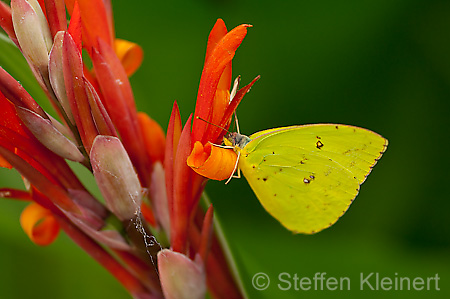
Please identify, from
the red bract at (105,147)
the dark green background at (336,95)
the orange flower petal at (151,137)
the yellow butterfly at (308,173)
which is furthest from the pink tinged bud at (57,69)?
the dark green background at (336,95)

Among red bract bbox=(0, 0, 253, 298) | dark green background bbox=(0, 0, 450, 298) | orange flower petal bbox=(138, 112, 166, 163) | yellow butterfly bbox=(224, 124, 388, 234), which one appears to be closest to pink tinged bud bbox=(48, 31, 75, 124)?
red bract bbox=(0, 0, 253, 298)

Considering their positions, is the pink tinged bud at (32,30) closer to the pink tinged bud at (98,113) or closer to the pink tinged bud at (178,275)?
the pink tinged bud at (98,113)

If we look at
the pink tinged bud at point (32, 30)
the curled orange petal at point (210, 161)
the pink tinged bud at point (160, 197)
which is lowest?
the pink tinged bud at point (160, 197)

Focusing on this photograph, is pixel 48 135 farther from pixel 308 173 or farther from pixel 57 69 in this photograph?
pixel 308 173

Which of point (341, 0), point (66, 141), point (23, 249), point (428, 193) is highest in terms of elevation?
point (341, 0)

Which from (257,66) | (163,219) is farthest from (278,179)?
(257,66)

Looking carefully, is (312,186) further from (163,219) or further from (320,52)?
(320,52)
